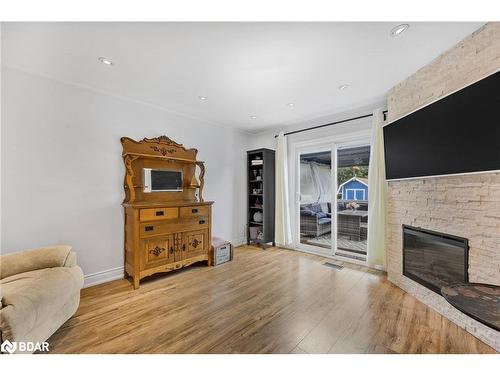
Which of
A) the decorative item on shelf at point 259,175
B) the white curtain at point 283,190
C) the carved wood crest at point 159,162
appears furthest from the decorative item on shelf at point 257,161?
the carved wood crest at point 159,162

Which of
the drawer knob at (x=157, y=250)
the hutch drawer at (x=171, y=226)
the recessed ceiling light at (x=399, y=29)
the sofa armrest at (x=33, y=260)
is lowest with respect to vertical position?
the drawer knob at (x=157, y=250)

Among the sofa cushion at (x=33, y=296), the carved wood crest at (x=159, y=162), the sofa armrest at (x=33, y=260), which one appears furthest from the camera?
the carved wood crest at (x=159, y=162)

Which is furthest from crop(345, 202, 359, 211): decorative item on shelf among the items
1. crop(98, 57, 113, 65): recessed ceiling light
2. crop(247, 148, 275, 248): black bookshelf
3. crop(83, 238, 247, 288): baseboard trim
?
crop(98, 57, 113, 65): recessed ceiling light

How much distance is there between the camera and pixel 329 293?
2363mm

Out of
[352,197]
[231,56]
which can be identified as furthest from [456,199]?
[231,56]

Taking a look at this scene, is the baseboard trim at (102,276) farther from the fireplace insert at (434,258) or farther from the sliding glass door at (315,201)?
the fireplace insert at (434,258)

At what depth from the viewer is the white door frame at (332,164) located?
3.39 m

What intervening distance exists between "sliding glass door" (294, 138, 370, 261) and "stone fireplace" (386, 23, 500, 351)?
85 centimetres

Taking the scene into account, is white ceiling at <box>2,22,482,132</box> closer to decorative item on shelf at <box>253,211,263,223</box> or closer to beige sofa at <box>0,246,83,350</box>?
beige sofa at <box>0,246,83,350</box>

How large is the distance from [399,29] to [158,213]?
9.94 ft

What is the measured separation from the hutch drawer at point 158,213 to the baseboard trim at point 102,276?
0.89 metres

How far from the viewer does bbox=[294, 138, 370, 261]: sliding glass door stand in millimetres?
3451

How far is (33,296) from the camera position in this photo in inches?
55.4

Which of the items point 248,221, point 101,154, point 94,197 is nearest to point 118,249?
point 94,197
